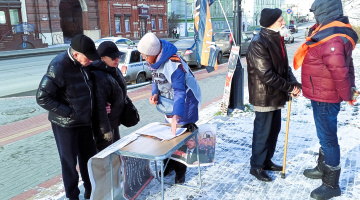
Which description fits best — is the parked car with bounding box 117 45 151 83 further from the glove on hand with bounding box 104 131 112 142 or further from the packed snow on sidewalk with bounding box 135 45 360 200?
the glove on hand with bounding box 104 131 112 142

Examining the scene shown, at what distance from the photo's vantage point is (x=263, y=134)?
3.80m

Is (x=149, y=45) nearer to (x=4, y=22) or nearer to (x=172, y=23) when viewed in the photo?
(x=4, y=22)

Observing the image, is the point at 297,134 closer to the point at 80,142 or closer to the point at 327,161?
the point at 327,161

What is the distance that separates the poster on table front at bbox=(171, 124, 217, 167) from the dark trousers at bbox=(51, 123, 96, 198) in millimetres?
1025

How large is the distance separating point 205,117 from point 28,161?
3.54 m

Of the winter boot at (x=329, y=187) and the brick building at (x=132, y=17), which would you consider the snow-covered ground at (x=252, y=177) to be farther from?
the brick building at (x=132, y=17)

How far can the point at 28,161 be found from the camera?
5.01 meters

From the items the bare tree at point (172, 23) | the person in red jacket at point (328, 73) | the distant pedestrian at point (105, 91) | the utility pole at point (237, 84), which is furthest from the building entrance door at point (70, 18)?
the person in red jacket at point (328, 73)

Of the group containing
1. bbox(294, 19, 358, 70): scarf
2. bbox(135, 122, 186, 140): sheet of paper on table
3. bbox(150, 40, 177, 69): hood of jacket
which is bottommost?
bbox(135, 122, 186, 140): sheet of paper on table

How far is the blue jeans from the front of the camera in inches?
131

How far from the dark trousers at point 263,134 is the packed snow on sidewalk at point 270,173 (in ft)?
0.97

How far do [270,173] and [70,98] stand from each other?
270cm

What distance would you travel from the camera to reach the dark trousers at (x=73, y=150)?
3279 mm

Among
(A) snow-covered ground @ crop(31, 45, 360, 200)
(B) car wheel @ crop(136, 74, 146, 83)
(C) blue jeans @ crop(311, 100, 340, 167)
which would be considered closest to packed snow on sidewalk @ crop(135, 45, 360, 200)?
(A) snow-covered ground @ crop(31, 45, 360, 200)
